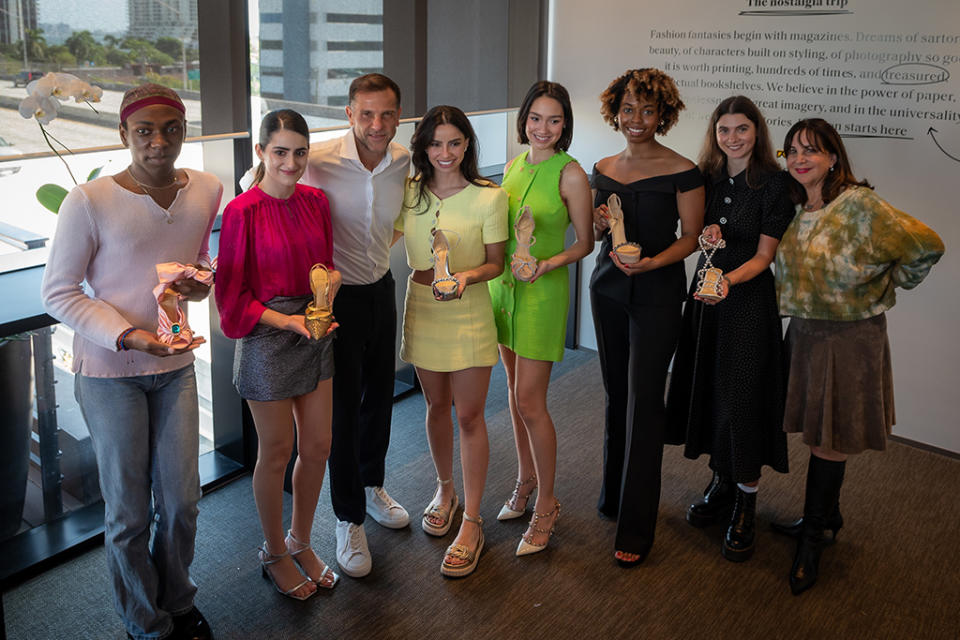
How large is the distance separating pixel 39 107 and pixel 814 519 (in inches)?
109

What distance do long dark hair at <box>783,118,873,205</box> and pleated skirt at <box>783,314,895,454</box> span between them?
43 cm

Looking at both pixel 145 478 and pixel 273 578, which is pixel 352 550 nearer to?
pixel 273 578

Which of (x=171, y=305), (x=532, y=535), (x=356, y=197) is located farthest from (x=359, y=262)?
(x=532, y=535)

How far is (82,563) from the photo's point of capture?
3139mm

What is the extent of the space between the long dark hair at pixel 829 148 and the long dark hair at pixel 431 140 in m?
1.00

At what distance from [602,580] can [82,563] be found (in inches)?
70.7

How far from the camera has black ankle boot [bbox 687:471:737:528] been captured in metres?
3.44

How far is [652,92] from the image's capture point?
290cm

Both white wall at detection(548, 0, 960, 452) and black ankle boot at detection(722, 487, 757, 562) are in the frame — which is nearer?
black ankle boot at detection(722, 487, 757, 562)

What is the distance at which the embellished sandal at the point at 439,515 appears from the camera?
11.0ft

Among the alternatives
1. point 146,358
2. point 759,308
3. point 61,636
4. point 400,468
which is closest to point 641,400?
point 759,308

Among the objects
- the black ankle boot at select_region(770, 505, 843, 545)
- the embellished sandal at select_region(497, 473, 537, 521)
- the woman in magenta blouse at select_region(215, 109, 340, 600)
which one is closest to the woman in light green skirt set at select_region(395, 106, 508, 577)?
the embellished sandal at select_region(497, 473, 537, 521)

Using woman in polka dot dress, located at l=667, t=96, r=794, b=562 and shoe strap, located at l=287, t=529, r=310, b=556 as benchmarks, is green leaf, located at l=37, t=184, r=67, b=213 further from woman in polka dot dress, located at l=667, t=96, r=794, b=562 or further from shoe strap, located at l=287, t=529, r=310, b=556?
woman in polka dot dress, located at l=667, t=96, r=794, b=562

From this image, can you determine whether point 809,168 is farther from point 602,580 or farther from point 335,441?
point 335,441
